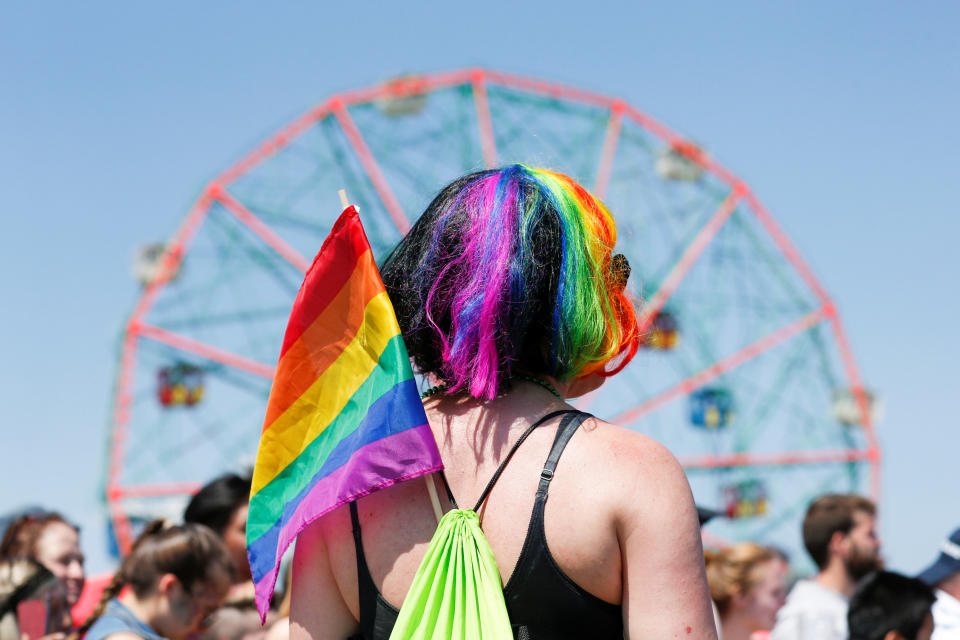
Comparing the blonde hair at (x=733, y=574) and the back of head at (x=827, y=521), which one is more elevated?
the back of head at (x=827, y=521)

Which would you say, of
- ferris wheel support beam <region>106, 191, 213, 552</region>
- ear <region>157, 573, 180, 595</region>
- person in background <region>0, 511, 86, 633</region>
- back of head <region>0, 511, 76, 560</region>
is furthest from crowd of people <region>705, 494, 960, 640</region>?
ferris wheel support beam <region>106, 191, 213, 552</region>

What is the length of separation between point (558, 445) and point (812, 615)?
3.27 m

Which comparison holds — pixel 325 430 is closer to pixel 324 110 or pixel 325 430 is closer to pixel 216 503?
pixel 216 503

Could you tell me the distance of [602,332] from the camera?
1812 millimetres

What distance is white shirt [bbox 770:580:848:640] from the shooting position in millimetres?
4535

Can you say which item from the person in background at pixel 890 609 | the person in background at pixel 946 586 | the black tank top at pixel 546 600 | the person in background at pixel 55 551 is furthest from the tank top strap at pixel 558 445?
the person in background at pixel 946 586

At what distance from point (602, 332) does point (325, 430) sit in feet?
1.68

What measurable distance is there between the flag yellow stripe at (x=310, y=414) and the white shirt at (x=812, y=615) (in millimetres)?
3058

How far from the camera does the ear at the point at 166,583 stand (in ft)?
12.4

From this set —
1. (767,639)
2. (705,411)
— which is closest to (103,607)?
(767,639)

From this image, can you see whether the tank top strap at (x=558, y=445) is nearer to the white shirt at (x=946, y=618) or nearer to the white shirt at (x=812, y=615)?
the white shirt at (x=946, y=618)

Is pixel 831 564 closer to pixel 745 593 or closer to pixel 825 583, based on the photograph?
pixel 825 583

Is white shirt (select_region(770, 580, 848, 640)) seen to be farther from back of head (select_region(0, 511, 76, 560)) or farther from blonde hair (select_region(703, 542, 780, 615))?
back of head (select_region(0, 511, 76, 560))

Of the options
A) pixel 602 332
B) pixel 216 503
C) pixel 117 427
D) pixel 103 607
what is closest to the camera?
pixel 602 332
